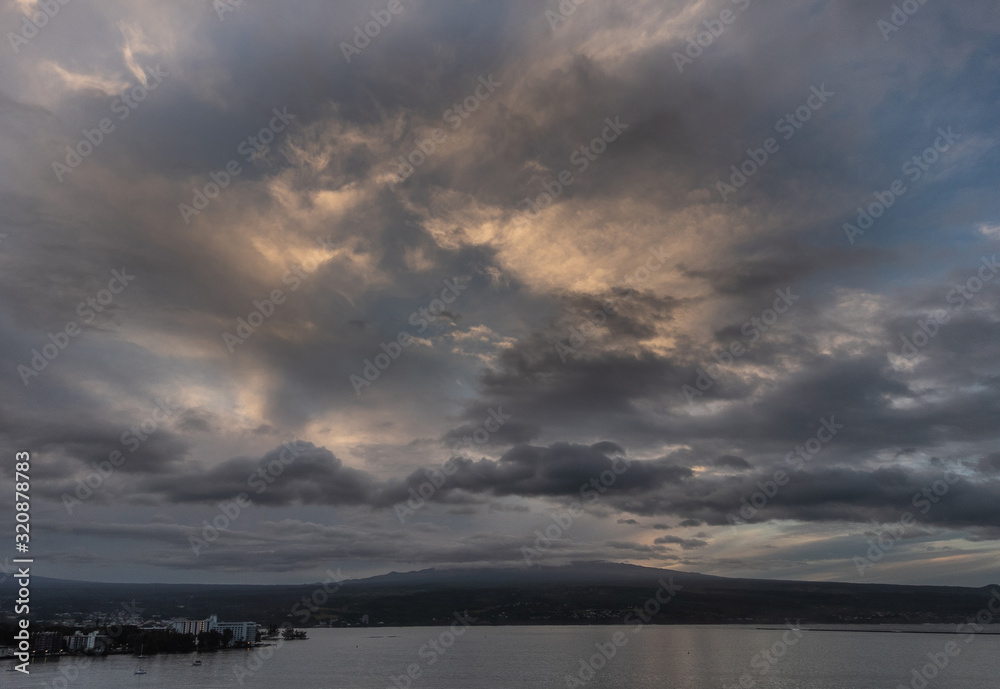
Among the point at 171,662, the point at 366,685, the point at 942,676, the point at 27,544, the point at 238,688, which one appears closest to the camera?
the point at 27,544

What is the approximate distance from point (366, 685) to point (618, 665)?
82375 mm

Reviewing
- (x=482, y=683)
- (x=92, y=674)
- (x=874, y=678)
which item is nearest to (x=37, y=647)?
(x=92, y=674)

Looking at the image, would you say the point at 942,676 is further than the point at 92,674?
Yes

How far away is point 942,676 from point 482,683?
12377cm

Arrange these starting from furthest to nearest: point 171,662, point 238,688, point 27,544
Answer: point 171,662, point 238,688, point 27,544

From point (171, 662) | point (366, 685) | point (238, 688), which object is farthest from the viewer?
point (171, 662)

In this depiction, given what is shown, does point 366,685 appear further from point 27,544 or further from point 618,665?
point 27,544

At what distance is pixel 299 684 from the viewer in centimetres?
13550

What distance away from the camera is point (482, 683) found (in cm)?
13775

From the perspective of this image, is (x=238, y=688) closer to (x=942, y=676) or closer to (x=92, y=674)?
(x=92, y=674)

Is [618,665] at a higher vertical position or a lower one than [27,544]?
lower

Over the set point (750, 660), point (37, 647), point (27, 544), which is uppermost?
point (27, 544)

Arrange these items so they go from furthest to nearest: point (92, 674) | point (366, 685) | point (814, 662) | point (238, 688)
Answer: point (814, 662) < point (92, 674) < point (366, 685) < point (238, 688)

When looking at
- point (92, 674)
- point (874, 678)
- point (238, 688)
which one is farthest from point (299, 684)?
point (874, 678)
